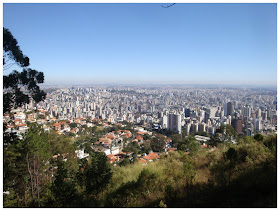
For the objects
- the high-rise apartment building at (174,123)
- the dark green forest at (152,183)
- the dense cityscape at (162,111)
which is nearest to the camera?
the dark green forest at (152,183)

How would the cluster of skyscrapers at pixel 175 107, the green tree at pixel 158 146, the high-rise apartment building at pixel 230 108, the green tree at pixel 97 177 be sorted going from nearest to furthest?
the green tree at pixel 97 177, the cluster of skyscrapers at pixel 175 107, the high-rise apartment building at pixel 230 108, the green tree at pixel 158 146

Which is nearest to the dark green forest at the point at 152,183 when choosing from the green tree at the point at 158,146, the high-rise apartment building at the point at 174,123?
the green tree at the point at 158,146

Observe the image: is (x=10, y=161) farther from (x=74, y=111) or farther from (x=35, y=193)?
(x=74, y=111)

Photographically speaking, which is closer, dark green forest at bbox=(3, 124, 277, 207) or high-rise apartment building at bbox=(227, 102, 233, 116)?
dark green forest at bbox=(3, 124, 277, 207)

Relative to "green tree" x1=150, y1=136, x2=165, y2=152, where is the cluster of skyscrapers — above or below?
above

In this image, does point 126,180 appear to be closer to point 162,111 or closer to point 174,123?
point 174,123

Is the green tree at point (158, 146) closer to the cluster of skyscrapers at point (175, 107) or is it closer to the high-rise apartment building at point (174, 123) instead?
the cluster of skyscrapers at point (175, 107)

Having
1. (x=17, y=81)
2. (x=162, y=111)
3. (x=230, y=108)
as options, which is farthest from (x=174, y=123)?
(x=17, y=81)

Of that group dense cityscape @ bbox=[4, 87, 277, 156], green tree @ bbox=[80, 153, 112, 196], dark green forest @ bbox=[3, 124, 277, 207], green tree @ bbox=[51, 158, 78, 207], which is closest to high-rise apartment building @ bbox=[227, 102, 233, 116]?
dense cityscape @ bbox=[4, 87, 277, 156]

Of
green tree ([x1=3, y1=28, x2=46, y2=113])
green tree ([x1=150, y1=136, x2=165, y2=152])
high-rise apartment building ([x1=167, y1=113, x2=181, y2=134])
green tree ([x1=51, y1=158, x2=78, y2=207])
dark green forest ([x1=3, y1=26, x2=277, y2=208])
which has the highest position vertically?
green tree ([x1=3, y1=28, x2=46, y2=113])

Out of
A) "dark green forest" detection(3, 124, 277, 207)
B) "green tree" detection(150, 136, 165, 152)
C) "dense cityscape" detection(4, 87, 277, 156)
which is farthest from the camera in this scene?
"green tree" detection(150, 136, 165, 152)

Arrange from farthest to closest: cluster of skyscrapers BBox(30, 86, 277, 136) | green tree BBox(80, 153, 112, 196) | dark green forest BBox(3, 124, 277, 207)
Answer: cluster of skyscrapers BBox(30, 86, 277, 136) < green tree BBox(80, 153, 112, 196) < dark green forest BBox(3, 124, 277, 207)

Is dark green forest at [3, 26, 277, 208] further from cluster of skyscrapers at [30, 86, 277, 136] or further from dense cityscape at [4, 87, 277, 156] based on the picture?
cluster of skyscrapers at [30, 86, 277, 136]
